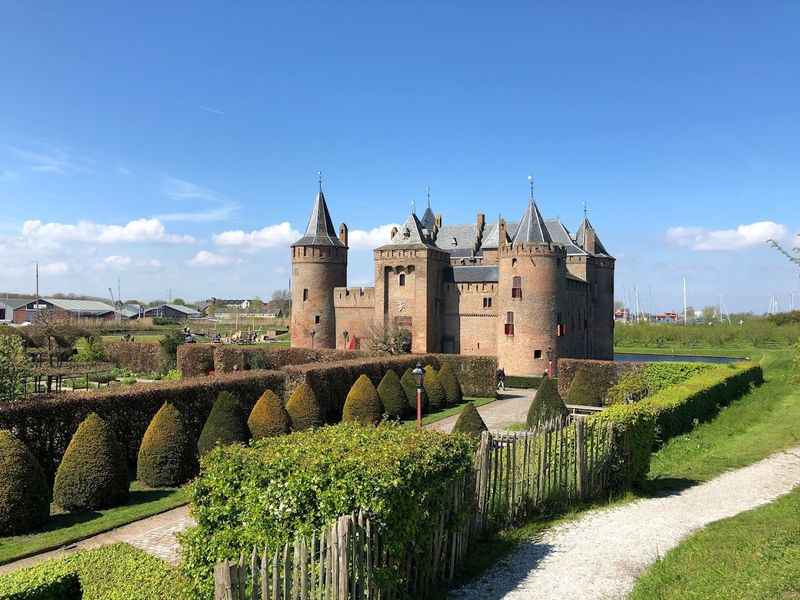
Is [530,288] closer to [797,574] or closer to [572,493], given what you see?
[572,493]

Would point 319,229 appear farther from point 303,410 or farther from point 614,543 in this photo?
point 614,543

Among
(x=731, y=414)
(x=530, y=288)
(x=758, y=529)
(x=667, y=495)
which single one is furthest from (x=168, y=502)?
(x=530, y=288)

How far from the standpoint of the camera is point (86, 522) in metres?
11.5

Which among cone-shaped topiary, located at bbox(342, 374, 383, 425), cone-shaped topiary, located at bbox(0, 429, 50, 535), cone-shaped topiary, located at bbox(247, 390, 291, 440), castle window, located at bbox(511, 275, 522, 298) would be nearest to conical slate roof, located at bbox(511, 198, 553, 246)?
castle window, located at bbox(511, 275, 522, 298)

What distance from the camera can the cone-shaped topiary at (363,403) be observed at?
→ 2170 centimetres

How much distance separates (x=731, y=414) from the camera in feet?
64.5

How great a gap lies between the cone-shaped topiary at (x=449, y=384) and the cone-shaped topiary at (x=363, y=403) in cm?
579

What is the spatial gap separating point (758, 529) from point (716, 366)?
1864cm

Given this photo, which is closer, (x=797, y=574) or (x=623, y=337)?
(x=797, y=574)

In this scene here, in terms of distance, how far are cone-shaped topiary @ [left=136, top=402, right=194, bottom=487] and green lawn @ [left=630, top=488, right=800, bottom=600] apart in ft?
34.9

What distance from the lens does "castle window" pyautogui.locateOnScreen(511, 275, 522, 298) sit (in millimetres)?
36531

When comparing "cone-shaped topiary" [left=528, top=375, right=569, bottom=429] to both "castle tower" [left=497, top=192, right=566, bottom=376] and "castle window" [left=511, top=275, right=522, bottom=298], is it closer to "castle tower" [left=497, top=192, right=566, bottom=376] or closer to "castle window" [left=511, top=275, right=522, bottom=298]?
"castle tower" [left=497, top=192, right=566, bottom=376]

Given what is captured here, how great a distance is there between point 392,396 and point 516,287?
15.6 m

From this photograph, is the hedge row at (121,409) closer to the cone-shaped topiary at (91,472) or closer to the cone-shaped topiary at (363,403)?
the cone-shaped topiary at (91,472)
